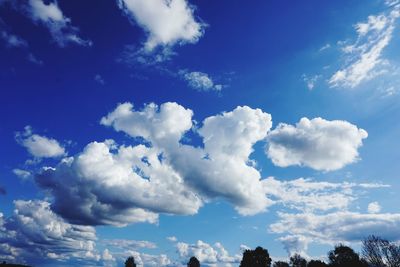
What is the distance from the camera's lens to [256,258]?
561ft

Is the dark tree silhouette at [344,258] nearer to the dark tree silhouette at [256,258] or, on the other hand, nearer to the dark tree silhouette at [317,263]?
the dark tree silhouette at [317,263]

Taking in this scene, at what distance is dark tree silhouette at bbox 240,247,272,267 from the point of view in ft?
557

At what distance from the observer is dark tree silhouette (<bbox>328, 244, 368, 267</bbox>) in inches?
5764

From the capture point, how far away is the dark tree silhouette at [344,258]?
146m

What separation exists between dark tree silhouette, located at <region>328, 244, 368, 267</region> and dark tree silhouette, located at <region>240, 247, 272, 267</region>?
30197 mm

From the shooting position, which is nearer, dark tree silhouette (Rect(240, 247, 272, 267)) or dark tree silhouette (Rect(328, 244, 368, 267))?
dark tree silhouette (Rect(328, 244, 368, 267))

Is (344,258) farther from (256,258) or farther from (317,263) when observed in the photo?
(256,258)

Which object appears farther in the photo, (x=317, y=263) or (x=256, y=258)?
(x=256, y=258)

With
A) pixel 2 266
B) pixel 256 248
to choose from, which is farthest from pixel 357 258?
pixel 2 266

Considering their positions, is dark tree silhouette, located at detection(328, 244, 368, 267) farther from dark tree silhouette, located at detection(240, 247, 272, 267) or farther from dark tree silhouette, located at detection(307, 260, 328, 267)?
dark tree silhouette, located at detection(240, 247, 272, 267)

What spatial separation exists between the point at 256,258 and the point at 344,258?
136 feet

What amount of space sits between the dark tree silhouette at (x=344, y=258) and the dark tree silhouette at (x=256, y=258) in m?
30.2

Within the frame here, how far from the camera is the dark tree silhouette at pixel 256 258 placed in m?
170

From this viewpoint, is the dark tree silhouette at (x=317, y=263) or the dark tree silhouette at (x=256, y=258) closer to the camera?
the dark tree silhouette at (x=317, y=263)
